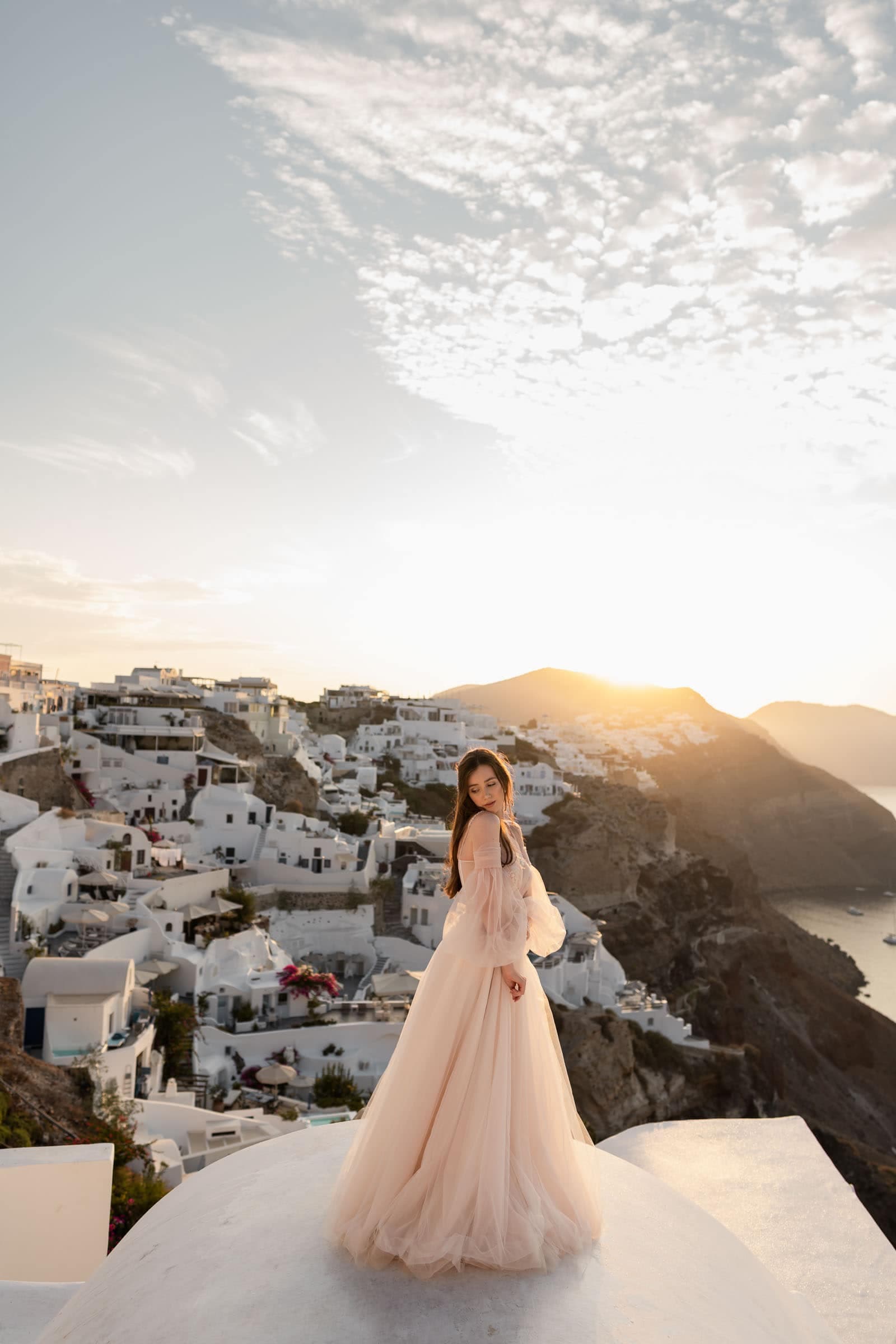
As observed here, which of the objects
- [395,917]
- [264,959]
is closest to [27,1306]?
[264,959]

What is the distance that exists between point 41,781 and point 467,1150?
27489 millimetres

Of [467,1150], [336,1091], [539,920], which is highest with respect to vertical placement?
[539,920]

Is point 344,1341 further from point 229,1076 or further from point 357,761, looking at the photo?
point 357,761

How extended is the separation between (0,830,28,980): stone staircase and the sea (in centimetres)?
4211

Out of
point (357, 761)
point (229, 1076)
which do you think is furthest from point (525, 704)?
point (229, 1076)

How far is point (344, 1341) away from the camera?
2.53m

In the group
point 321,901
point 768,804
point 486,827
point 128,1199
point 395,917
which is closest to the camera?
point 486,827

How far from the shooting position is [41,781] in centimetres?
2722

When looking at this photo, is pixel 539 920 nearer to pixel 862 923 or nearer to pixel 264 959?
pixel 264 959

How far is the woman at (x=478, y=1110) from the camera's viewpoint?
2963mm

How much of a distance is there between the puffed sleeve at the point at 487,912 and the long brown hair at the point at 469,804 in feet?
0.27

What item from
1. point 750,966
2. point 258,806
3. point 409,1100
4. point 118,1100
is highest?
point 409,1100

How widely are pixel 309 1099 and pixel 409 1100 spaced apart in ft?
48.8

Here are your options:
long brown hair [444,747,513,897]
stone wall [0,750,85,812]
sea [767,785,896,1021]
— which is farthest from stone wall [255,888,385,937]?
sea [767,785,896,1021]
